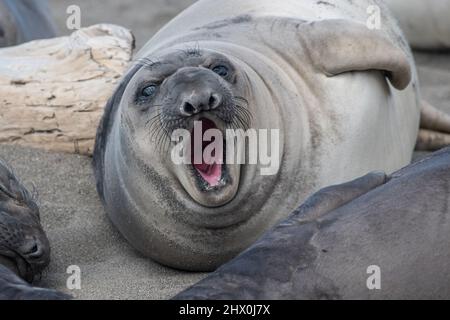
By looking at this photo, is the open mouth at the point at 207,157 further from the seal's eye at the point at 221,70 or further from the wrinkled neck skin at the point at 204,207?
the seal's eye at the point at 221,70

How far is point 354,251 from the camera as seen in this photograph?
11.3 ft

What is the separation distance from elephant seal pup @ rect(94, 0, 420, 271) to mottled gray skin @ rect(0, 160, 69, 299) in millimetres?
432

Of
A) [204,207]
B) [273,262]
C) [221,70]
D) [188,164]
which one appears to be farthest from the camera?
[221,70]

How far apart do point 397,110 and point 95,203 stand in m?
1.28

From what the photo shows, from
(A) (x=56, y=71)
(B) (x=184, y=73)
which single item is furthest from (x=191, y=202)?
(A) (x=56, y=71)

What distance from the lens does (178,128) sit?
4234 millimetres

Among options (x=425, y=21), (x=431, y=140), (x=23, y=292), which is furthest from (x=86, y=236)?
(x=425, y=21)

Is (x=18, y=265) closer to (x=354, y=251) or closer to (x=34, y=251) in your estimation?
(x=34, y=251)

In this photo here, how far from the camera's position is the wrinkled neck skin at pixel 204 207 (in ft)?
14.4

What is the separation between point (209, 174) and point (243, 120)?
0.22m

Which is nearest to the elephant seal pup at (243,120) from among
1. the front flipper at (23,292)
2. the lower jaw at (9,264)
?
the lower jaw at (9,264)

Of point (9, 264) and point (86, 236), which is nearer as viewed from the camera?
point (9, 264)

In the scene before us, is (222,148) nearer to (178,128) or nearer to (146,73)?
(178,128)

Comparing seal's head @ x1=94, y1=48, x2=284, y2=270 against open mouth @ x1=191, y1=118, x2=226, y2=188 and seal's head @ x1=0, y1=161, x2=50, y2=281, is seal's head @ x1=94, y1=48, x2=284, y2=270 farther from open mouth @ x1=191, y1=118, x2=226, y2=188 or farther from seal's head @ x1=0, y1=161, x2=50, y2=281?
seal's head @ x1=0, y1=161, x2=50, y2=281
